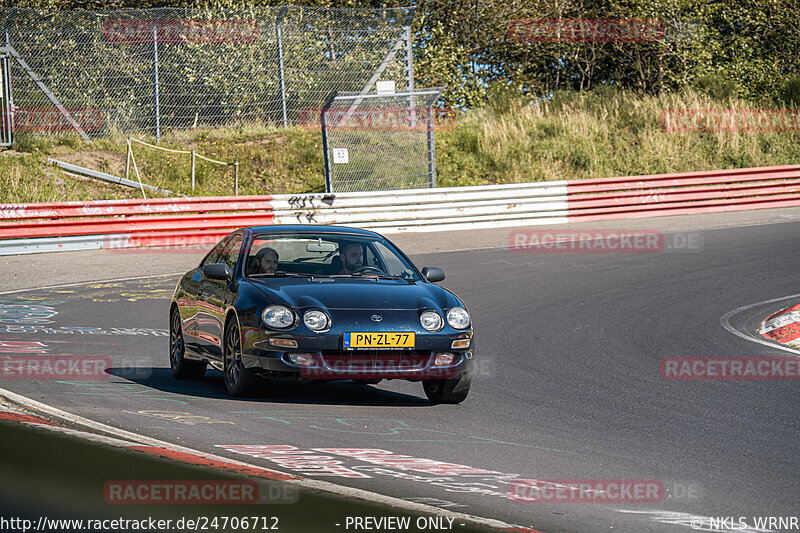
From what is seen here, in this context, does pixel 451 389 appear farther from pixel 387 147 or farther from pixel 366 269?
pixel 387 147

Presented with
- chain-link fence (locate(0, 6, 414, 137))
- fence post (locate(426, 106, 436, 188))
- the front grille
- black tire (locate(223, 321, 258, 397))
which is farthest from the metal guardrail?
the front grille

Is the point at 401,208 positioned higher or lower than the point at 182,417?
higher

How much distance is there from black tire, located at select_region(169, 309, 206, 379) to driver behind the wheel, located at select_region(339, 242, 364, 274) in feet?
4.95

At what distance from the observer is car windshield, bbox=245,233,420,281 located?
8.77 metres

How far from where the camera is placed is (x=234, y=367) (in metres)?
8.27

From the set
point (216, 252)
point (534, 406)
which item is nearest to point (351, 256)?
point (216, 252)

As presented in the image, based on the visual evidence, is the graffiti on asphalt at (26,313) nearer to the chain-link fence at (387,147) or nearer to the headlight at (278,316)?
the headlight at (278,316)

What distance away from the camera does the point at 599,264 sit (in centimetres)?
1778

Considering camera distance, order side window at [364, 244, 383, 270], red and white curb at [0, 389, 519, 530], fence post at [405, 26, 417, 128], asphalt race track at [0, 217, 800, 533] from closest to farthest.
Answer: red and white curb at [0, 389, 519, 530] → asphalt race track at [0, 217, 800, 533] → side window at [364, 244, 383, 270] → fence post at [405, 26, 417, 128]

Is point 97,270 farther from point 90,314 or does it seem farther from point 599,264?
point 599,264

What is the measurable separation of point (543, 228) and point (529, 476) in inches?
668

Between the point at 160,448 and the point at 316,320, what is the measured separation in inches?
75.4

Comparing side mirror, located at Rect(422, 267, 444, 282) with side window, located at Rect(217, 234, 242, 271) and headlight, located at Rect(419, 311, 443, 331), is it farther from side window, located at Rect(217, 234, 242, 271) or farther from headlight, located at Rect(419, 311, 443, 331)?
side window, located at Rect(217, 234, 242, 271)

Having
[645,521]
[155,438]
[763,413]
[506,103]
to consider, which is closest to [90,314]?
[155,438]
